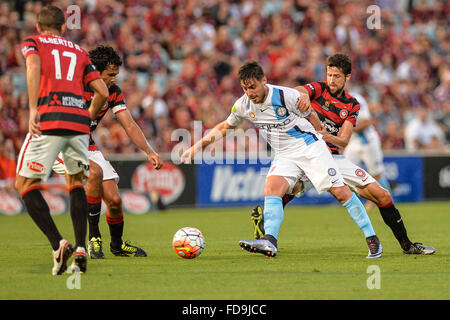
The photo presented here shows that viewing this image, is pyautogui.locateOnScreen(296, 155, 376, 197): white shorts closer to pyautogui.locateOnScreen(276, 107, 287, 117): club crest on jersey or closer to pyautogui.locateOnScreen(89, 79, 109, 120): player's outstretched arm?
pyautogui.locateOnScreen(276, 107, 287, 117): club crest on jersey

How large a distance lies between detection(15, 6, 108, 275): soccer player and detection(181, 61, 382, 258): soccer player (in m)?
1.67

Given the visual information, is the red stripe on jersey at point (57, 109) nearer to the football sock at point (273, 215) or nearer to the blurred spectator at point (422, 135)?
the football sock at point (273, 215)

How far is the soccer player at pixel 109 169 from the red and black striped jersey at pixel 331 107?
6.37ft

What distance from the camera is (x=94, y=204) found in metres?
8.33

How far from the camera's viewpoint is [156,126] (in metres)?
17.5

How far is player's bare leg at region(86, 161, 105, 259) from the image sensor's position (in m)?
8.08

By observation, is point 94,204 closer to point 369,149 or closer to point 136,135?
point 136,135

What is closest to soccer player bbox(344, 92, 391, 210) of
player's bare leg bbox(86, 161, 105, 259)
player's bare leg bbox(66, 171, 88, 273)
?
player's bare leg bbox(86, 161, 105, 259)

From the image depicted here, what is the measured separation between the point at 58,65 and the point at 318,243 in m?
4.51

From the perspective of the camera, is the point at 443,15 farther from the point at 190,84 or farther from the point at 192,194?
the point at 192,194

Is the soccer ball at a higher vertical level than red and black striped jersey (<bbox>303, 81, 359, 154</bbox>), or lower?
lower

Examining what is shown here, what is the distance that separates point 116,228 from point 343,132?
270 cm

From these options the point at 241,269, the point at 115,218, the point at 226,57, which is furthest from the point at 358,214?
the point at 226,57

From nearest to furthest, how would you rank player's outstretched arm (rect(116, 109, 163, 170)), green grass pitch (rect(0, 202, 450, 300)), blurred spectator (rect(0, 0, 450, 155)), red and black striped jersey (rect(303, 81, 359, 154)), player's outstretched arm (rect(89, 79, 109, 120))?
green grass pitch (rect(0, 202, 450, 300)) < player's outstretched arm (rect(89, 79, 109, 120)) < player's outstretched arm (rect(116, 109, 163, 170)) < red and black striped jersey (rect(303, 81, 359, 154)) < blurred spectator (rect(0, 0, 450, 155))
